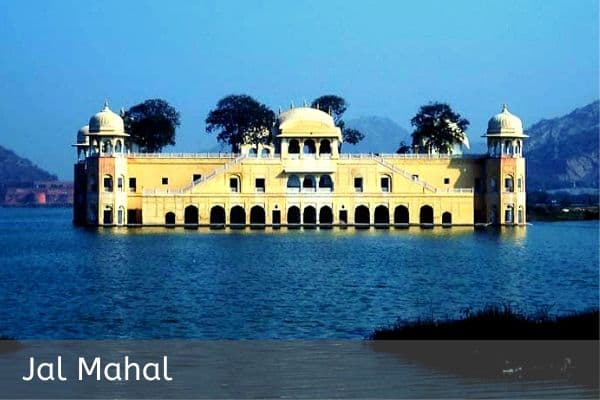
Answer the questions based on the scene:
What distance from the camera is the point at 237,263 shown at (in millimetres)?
45125

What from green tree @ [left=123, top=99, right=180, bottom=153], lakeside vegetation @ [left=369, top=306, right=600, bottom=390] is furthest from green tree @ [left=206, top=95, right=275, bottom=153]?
lakeside vegetation @ [left=369, top=306, right=600, bottom=390]

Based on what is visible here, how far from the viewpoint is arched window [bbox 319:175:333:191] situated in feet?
240

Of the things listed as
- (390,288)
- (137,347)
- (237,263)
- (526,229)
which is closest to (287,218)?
(526,229)

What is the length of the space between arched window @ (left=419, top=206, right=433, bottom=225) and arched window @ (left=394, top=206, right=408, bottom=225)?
0.83m

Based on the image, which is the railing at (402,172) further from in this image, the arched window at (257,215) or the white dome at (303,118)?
the arched window at (257,215)

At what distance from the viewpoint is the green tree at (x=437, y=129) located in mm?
84188

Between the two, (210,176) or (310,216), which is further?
(310,216)

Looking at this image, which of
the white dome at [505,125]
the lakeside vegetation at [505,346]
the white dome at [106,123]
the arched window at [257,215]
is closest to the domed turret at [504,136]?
the white dome at [505,125]

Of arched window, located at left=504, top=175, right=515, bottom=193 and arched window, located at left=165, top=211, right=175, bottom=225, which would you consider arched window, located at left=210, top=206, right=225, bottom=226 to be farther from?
arched window, located at left=504, top=175, right=515, bottom=193

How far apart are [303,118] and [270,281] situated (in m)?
37.9

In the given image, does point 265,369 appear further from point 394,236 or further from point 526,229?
point 526,229

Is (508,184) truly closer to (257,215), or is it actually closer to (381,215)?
(381,215)

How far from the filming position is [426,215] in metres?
73.9

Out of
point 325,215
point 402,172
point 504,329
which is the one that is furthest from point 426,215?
point 504,329
